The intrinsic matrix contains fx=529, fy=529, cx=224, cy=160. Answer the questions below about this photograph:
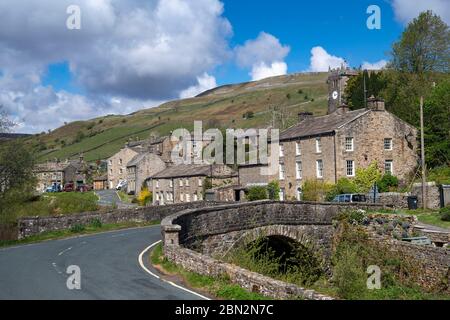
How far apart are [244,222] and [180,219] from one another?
4.96 meters

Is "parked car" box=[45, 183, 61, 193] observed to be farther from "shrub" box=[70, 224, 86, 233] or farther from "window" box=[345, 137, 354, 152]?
"window" box=[345, 137, 354, 152]

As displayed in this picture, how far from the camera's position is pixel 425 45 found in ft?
197

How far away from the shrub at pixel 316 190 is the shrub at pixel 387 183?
437 centimetres

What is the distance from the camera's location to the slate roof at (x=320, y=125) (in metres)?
46.0

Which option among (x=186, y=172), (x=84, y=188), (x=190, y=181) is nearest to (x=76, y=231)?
(x=190, y=181)

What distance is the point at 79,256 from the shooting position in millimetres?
23391

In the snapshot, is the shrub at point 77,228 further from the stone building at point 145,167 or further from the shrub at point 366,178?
the stone building at point 145,167

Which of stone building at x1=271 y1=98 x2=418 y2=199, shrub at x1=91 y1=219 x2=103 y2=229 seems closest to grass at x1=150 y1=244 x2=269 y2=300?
shrub at x1=91 y1=219 x2=103 y2=229

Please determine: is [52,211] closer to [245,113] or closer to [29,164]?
[29,164]

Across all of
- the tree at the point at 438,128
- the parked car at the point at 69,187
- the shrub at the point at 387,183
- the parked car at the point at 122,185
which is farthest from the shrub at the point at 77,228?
the parked car at the point at 69,187

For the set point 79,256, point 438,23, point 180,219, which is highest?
point 438,23

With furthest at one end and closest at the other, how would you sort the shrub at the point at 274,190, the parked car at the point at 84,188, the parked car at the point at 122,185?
1. the parked car at the point at 84,188
2. the parked car at the point at 122,185
3. the shrub at the point at 274,190

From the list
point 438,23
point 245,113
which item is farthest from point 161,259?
point 245,113

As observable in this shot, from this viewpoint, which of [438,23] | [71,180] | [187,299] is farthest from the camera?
[71,180]
